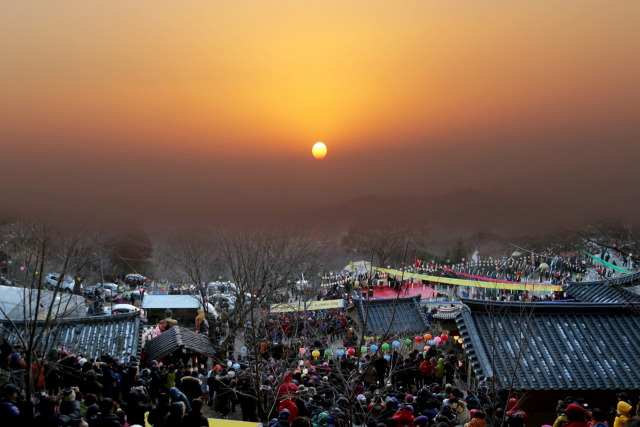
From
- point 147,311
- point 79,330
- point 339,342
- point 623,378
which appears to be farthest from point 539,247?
point 79,330

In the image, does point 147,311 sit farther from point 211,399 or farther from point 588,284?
point 588,284

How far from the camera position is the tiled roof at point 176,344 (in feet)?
50.6

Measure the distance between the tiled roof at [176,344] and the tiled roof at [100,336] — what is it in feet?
1.72

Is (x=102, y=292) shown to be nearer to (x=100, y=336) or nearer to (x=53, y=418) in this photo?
(x=100, y=336)

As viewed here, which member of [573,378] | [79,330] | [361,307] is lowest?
[573,378]

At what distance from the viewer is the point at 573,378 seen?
1184 cm

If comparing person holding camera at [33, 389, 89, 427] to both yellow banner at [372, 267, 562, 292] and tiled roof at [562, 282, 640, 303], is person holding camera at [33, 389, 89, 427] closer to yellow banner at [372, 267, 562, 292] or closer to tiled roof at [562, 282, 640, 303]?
tiled roof at [562, 282, 640, 303]

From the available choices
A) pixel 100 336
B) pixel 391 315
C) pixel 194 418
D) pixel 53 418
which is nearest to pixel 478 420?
pixel 194 418

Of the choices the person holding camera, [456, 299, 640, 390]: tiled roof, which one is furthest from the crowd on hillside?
[456, 299, 640, 390]: tiled roof

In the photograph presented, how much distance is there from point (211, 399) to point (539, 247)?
44.4m

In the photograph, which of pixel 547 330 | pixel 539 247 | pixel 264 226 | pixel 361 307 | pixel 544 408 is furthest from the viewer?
pixel 539 247

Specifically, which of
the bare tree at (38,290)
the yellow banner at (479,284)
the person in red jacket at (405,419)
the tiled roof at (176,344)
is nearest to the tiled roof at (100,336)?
the tiled roof at (176,344)

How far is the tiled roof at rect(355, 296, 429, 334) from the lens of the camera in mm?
23453

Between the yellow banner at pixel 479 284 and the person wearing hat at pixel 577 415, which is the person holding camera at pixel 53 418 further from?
the yellow banner at pixel 479 284
